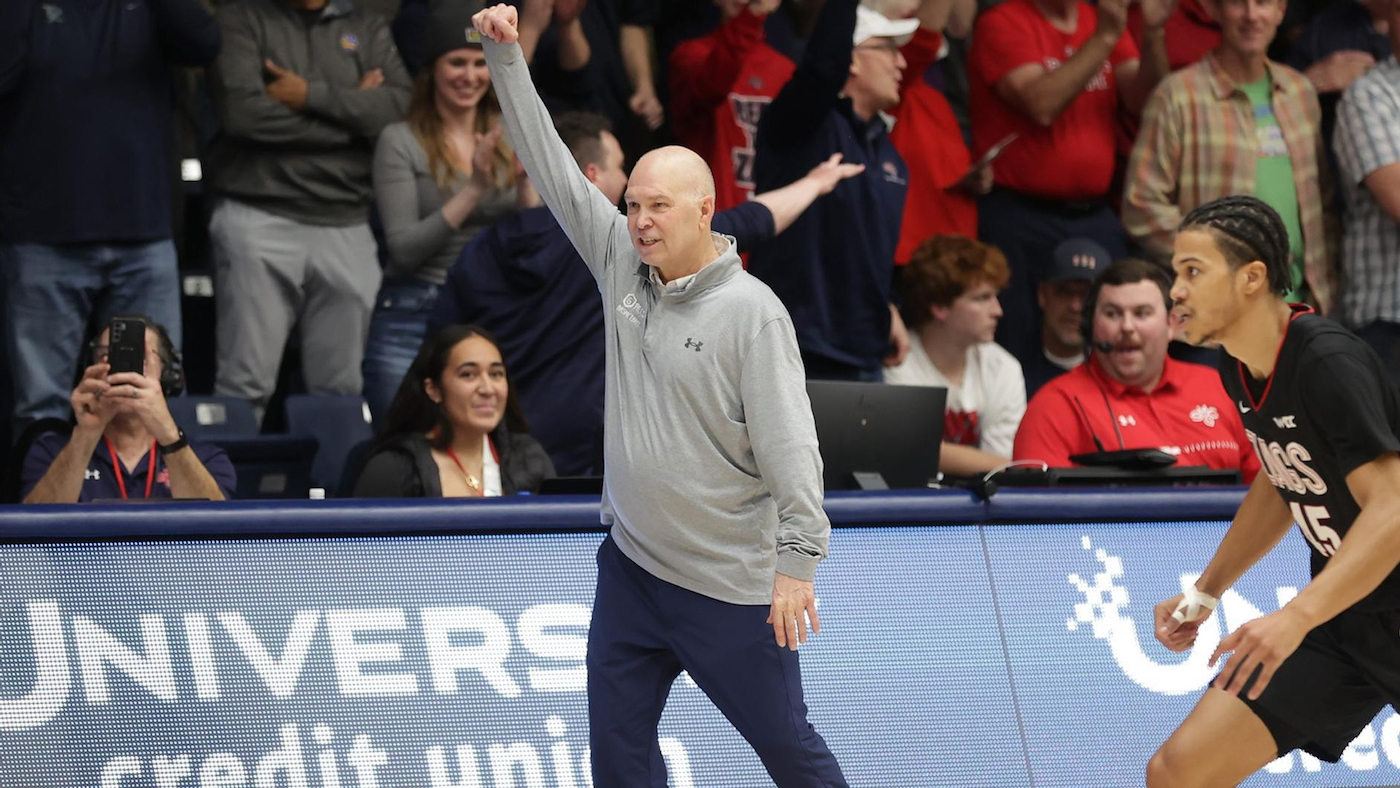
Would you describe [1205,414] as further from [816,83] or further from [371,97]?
[371,97]

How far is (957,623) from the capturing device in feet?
16.7

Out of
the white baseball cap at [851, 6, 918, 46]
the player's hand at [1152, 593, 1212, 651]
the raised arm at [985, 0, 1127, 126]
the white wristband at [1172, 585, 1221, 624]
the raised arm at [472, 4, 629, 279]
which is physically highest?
the raised arm at [472, 4, 629, 279]

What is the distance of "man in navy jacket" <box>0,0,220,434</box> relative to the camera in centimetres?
667

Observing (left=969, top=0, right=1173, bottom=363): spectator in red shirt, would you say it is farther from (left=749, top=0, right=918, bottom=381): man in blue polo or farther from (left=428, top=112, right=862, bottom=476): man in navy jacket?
(left=428, top=112, right=862, bottom=476): man in navy jacket

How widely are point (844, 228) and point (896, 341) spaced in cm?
62

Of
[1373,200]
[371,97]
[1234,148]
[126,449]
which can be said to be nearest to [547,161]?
[126,449]

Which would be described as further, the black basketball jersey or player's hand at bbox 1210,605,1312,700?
the black basketball jersey

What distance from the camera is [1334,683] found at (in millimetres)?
3902

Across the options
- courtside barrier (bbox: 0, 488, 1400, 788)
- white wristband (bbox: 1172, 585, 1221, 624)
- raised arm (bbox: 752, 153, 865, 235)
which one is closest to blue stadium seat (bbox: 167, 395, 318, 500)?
courtside barrier (bbox: 0, 488, 1400, 788)

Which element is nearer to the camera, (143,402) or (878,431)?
(143,402)

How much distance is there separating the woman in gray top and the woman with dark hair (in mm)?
1108

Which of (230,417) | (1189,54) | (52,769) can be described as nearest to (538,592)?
(52,769)

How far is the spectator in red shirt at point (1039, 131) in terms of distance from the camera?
800 cm

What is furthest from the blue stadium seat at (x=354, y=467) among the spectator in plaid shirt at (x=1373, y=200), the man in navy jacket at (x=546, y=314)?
the spectator in plaid shirt at (x=1373, y=200)
